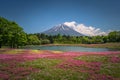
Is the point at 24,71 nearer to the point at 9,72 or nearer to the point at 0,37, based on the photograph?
the point at 9,72

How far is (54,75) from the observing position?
19.8m

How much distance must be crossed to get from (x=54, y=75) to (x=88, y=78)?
11.6ft

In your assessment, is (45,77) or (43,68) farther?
(43,68)

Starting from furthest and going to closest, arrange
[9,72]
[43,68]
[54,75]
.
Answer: [43,68] → [9,72] → [54,75]

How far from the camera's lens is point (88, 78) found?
19031mm

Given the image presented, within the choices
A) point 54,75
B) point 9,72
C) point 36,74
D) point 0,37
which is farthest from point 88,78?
point 0,37

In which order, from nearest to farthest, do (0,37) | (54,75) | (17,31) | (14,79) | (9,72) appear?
(14,79) → (54,75) → (9,72) → (0,37) → (17,31)

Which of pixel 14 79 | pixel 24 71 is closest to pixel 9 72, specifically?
pixel 24 71

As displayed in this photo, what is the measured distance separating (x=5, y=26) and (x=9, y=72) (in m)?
60.0

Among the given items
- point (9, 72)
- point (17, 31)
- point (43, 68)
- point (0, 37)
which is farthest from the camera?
point (17, 31)

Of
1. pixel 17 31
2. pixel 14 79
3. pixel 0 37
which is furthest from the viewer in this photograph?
pixel 17 31

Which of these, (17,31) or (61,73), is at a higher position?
(17,31)

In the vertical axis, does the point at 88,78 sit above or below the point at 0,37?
below

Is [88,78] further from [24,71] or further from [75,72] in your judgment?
[24,71]
